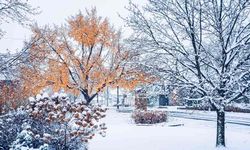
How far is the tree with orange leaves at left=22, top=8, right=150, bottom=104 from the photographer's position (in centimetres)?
2891

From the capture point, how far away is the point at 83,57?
1177 inches

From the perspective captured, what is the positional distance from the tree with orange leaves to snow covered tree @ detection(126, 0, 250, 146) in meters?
A: 14.2

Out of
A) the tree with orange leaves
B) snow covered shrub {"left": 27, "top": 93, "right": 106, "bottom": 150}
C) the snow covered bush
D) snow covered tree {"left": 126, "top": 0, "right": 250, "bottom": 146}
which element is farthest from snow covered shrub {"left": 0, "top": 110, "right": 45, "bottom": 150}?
the tree with orange leaves

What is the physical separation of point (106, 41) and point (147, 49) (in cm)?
1644

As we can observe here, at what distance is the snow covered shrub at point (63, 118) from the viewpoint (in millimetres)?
10719

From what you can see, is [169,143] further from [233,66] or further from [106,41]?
[106,41]

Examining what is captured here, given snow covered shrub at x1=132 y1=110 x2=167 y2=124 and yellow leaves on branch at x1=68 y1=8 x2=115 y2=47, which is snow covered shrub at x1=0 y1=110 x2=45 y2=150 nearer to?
snow covered shrub at x1=132 y1=110 x2=167 y2=124

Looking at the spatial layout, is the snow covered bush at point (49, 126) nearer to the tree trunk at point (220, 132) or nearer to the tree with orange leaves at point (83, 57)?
the tree trunk at point (220, 132)

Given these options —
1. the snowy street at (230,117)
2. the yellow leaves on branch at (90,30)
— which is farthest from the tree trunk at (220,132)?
the yellow leaves on branch at (90,30)

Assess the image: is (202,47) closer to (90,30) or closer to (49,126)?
(49,126)

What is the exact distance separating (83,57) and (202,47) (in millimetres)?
17213

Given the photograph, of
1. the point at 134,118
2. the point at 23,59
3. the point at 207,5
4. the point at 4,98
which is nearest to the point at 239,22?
the point at 207,5

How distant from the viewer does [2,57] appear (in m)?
14.0

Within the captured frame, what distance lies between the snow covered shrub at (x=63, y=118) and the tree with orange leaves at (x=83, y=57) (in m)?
16.7
